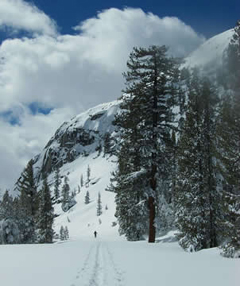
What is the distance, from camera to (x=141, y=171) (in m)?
18.0

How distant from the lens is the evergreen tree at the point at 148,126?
718 inches

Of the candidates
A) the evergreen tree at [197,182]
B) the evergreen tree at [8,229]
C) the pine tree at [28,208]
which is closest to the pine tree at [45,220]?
the pine tree at [28,208]

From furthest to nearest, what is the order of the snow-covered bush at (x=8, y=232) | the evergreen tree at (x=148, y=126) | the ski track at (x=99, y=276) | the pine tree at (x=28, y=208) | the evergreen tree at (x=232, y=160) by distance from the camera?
the pine tree at (x=28, y=208) < the snow-covered bush at (x=8, y=232) < the evergreen tree at (x=148, y=126) < the evergreen tree at (x=232, y=160) < the ski track at (x=99, y=276)

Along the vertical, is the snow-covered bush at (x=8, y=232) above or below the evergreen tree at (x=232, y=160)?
below

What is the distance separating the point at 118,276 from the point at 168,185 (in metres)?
11.5

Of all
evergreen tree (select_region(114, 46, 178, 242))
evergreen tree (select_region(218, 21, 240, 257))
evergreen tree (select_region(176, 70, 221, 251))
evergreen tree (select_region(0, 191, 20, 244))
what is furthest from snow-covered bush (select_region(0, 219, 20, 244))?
evergreen tree (select_region(218, 21, 240, 257))

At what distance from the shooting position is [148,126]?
19.0 metres

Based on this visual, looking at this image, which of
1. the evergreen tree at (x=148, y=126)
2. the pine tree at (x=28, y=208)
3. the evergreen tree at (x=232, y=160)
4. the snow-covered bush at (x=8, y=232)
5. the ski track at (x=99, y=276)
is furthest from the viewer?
the pine tree at (x=28, y=208)

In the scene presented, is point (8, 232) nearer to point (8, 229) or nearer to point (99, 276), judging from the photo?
point (8, 229)

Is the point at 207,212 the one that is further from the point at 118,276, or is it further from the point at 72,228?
the point at 72,228

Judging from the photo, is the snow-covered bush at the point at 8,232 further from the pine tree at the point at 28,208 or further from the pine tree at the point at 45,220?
the pine tree at the point at 45,220

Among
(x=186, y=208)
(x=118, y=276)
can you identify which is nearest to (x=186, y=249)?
(x=186, y=208)

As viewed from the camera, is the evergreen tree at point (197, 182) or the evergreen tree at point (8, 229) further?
the evergreen tree at point (8, 229)

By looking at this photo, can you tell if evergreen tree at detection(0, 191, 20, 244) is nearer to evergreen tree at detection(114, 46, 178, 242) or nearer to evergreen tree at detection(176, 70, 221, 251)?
evergreen tree at detection(114, 46, 178, 242)
